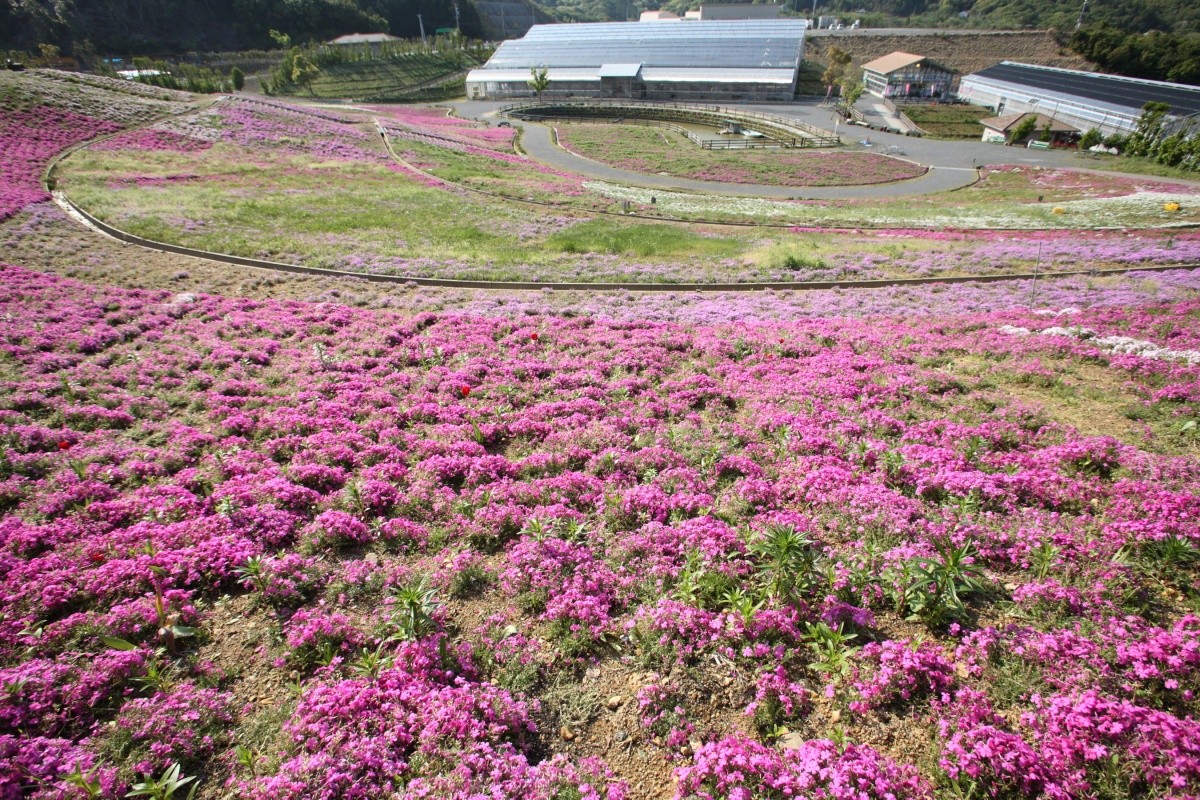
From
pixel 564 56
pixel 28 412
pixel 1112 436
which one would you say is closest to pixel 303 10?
pixel 564 56

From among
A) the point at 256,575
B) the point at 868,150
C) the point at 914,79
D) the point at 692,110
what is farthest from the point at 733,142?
the point at 256,575

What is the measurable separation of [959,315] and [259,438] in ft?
73.3

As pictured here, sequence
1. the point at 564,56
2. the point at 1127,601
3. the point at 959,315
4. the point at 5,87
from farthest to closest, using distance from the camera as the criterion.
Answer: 1. the point at 564,56
2. the point at 5,87
3. the point at 959,315
4. the point at 1127,601

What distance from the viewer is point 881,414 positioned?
1253cm

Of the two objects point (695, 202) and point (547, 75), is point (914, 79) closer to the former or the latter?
point (547, 75)

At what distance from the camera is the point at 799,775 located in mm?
5605

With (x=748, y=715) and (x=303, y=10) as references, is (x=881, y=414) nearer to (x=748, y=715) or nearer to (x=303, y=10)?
(x=748, y=715)

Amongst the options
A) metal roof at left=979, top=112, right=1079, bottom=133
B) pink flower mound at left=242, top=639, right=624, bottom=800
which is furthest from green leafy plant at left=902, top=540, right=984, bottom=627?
metal roof at left=979, top=112, right=1079, bottom=133

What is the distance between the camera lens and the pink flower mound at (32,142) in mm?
30733

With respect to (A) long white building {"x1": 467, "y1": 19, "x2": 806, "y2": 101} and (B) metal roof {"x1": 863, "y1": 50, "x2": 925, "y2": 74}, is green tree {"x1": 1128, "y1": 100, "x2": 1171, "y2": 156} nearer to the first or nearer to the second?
(B) metal roof {"x1": 863, "y1": 50, "x2": 925, "y2": 74}

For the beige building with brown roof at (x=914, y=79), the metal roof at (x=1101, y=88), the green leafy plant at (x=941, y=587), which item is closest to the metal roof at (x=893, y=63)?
the beige building with brown roof at (x=914, y=79)

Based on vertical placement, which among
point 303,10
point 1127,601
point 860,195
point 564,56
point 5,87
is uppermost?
point 303,10

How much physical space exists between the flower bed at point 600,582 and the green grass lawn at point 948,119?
88.6 m

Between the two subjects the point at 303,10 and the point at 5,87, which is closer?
Answer: the point at 5,87
